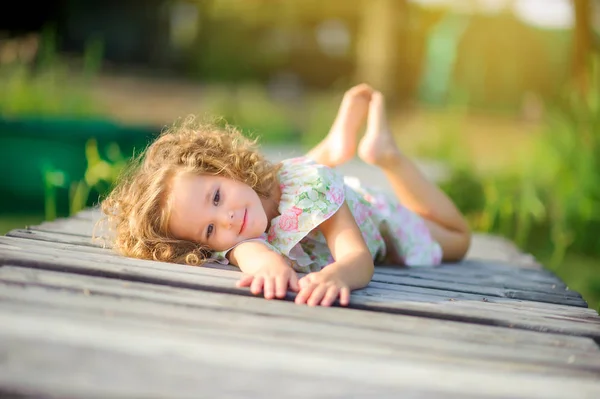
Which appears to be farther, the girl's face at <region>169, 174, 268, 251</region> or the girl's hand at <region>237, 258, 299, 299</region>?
the girl's face at <region>169, 174, 268, 251</region>

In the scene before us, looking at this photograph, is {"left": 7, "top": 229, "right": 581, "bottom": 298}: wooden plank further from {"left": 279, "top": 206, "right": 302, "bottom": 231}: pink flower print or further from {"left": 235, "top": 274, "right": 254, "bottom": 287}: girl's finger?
{"left": 235, "top": 274, "right": 254, "bottom": 287}: girl's finger

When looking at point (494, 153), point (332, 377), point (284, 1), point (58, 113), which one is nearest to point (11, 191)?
point (58, 113)

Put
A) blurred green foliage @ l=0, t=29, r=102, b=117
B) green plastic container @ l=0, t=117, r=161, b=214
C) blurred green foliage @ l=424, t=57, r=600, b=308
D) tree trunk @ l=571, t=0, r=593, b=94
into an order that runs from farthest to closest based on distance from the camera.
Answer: tree trunk @ l=571, t=0, r=593, b=94 < blurred green foliage @ l=0, t=29, r=102, b=117 < green plastic container @ l=0, t=117, r=161, b=214 < blurred green foliage @ l=424, t=57, r=600, b=308

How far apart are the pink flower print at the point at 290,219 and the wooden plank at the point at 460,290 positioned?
30cm

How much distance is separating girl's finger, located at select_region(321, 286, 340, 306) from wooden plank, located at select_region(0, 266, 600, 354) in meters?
0.03

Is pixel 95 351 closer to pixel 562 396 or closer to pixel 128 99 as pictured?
pixel 562 396

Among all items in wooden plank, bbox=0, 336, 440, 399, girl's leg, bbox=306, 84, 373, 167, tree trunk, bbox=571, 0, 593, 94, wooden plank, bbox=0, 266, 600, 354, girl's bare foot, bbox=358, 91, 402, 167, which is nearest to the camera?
wooden plank, bbox=0, 336, 440, 399

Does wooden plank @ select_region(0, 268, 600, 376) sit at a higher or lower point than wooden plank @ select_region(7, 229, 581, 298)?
higher

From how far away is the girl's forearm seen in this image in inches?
74.8

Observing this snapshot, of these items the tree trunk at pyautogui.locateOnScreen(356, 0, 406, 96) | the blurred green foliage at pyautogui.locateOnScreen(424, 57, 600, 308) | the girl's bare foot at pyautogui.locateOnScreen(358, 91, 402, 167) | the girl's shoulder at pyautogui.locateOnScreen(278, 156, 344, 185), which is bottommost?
the blurred green foliage at pyautogui.locateOnScreen(424, 57, 600, 308)

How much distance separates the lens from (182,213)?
2.14m

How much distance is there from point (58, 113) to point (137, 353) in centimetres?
530

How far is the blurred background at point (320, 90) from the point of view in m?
4.73

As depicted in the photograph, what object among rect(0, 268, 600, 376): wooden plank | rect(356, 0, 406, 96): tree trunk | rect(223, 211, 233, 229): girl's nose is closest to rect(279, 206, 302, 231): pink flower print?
rect(223, 211, 233, 229): girl's nose
